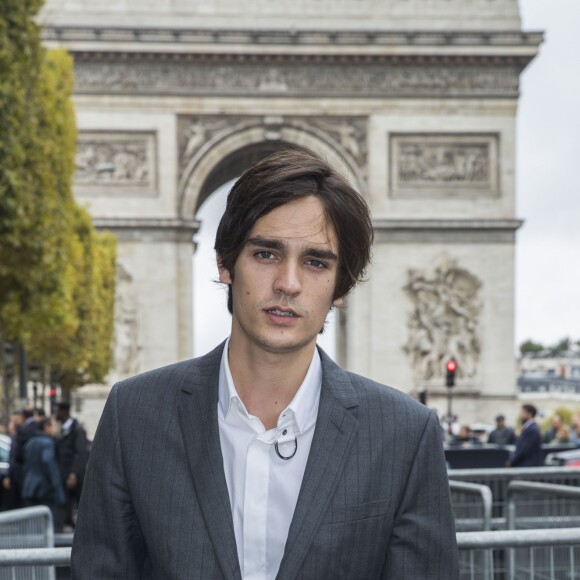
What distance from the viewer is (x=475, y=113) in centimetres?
3528

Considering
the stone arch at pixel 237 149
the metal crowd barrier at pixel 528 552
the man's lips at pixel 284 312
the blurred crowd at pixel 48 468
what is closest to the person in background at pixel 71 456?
the blurred crowd at pixel 48 468

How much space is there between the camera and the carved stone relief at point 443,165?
3491cm

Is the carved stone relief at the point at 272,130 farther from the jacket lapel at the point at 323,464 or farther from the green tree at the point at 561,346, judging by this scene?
the green tree at the point at 561,346

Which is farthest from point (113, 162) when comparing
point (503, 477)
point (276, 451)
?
point (276, 451)

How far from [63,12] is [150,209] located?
583 cm

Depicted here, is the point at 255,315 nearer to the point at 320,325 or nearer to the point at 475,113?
the point at 320,325

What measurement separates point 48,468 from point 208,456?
1031cm

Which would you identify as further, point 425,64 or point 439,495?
point 425,64

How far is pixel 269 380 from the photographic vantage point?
9.45 ft

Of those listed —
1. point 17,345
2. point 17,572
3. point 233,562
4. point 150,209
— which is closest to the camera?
point 233,562

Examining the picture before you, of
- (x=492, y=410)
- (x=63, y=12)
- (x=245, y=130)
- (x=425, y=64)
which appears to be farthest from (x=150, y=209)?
(x=492, y=410)

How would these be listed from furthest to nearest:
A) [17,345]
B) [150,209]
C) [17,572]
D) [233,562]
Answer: [150,209]
[17,345]
[17,572]
[233,562]

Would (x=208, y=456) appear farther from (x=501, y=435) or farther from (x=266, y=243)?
(x=501, y=435)

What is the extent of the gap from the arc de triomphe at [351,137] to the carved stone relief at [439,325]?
Result: 0.12 feet
